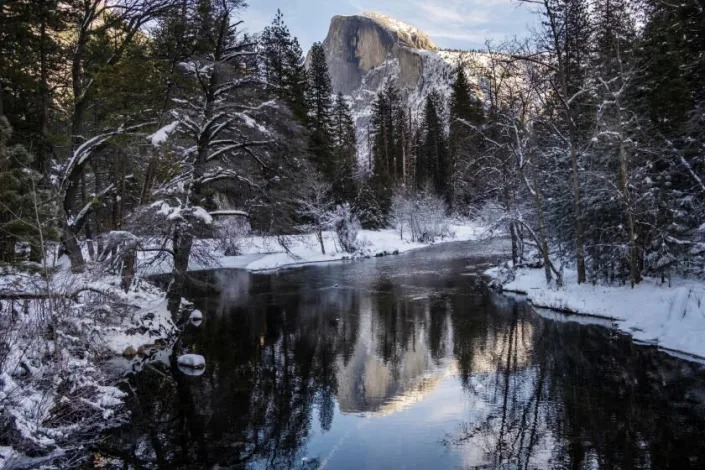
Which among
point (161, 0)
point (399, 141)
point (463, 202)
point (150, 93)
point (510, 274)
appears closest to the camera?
point (161, 0)

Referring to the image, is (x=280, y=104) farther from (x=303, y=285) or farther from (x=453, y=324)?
(x=303, y=285)

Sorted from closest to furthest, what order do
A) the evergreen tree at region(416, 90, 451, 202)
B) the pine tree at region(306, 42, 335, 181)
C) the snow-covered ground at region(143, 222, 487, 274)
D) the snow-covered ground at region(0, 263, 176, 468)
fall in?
the snow-covered ground at region(0, 263, 176, 468) < the snow-covered ground at region(143, 222, 487, 274) < the pine tree at region(306, 42, 335, 181) < the evergreen tree at region(416, 90, 451, 202)

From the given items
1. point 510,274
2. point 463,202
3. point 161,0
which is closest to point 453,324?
point 510,274

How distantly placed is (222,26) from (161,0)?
1826 mm

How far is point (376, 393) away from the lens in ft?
33.9

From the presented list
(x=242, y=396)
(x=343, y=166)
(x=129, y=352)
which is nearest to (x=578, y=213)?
(x=242, y=396)

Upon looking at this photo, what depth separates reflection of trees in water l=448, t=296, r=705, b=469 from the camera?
7094 millimetres

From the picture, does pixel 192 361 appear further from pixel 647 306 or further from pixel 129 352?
pixel 647 306

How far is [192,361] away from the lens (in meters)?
12.0

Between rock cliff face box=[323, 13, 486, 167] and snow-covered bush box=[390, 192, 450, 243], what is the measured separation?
264 ft

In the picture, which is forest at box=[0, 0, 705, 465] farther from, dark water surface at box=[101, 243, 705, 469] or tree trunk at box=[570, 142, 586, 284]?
dark water surface at box=[101, 243, 705, 469]

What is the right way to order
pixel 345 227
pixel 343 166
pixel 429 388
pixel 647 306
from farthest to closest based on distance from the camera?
pixel 343 166, pixel 345 227, pixel 647 306, pixel 429 388

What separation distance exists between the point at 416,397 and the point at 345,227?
1116 inches

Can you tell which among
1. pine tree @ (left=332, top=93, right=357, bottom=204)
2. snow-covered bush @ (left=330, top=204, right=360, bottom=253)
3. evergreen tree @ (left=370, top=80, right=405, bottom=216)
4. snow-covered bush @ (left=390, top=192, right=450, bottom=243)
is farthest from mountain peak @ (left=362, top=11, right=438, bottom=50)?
snow-covered bush @ (left=330, top=204, right=360, bottom=253)
